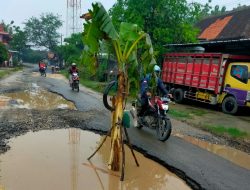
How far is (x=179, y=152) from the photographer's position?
7.05 metres

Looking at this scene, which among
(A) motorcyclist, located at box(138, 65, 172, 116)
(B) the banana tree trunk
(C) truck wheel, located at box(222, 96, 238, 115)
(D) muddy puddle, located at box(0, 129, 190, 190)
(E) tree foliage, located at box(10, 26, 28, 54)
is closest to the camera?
(D) muddy puddle, located at box(0, 129, 190, 190)

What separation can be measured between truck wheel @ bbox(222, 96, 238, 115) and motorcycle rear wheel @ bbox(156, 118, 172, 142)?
624 centimetres

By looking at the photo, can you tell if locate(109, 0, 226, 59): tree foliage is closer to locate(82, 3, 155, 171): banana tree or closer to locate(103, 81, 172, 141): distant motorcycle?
locate(103, 81, 172, 141): distant motorcycle

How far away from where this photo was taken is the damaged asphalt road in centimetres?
558

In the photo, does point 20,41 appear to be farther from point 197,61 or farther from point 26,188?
point 26,188

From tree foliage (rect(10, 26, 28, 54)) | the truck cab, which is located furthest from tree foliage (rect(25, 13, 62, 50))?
the truck cab

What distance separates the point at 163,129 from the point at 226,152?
1517 millimetres

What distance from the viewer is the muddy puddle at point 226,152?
22.9 ft

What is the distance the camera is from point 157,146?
24.2 ft

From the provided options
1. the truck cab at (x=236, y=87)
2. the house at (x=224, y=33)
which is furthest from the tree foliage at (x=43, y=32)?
the truck cab at (x=236, y=87)

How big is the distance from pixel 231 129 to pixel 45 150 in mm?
5678

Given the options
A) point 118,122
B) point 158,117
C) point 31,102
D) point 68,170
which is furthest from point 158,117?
point 31,102

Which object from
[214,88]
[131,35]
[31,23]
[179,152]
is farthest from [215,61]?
[31,23]

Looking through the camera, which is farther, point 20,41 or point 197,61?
point 20,41
